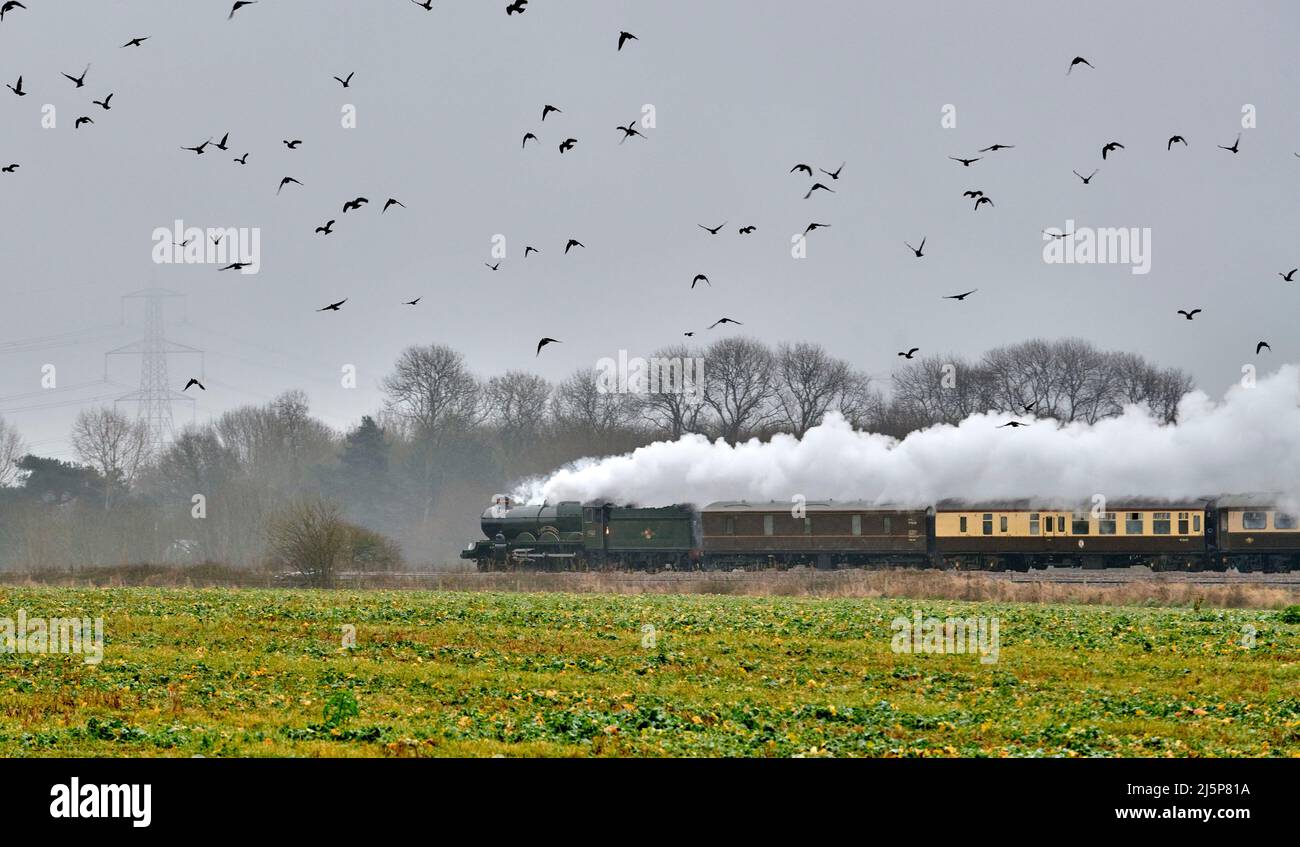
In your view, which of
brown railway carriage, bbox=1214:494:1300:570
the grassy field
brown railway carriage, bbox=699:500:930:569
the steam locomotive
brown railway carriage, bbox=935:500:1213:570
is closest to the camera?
the grassy field

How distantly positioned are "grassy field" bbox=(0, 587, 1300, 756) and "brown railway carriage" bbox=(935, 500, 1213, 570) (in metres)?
22.9

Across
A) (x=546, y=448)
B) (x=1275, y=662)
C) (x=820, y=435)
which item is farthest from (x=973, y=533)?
(x=546, y=448)

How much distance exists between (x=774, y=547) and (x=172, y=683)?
48.0 metres

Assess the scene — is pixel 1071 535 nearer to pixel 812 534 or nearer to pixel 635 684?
pixel 812 534

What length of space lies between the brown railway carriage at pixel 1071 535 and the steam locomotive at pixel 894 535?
0.05 m

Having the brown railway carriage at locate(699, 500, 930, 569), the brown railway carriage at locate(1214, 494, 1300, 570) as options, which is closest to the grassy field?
the brown railway carriage at locate(1214, 494, 1300, 570)

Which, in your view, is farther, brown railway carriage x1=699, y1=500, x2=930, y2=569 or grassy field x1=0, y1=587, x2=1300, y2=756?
brown railway carriage x1=699, y1=500, x2=930, y2=569

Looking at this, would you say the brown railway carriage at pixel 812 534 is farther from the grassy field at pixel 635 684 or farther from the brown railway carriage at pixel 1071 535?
the grassy field at pixel 635 684

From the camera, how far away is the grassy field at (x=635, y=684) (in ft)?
69.7

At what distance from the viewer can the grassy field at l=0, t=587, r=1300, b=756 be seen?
69.7ft

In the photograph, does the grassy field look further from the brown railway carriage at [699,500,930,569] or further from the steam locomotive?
the brown railway carriage at [699,500,930,569]

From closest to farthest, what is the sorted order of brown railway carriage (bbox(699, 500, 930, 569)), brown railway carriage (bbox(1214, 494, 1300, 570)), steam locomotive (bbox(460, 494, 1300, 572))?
1. brown railway carriage (bbox(1214, 494, 1300, 570))
2. steam locomotive (bbox(460, 494, 1300, 572))
3. brown railway carriage (bbox(699, 500, 930, 569))

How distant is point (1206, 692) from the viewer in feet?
90.8
